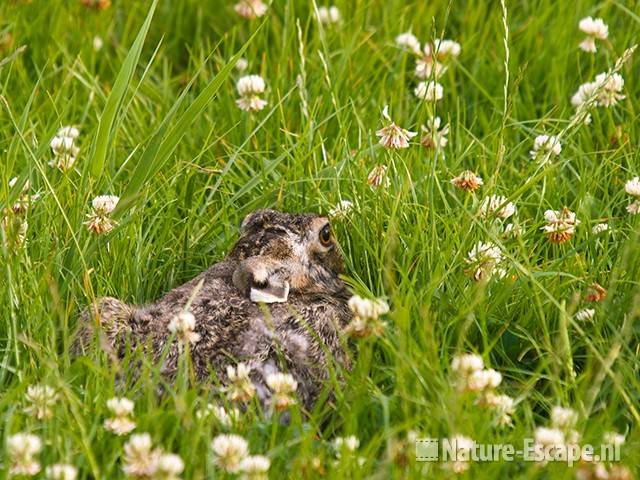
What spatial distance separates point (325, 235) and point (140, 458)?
2.27 meters

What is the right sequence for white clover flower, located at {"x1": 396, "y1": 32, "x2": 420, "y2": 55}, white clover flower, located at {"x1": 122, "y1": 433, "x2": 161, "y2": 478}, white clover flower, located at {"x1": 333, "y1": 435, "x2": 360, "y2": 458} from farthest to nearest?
white clover flower, located at {"x1": 396, "y1": 32, "x2": 420, "y2": 55} < white clover flower, located at {"x1": 333, "y1": 435, "x2": 360, "y2": 458} < white clover flower, located at {"x1": 122, "y1": 433, "x2": 161, "y2": 478}

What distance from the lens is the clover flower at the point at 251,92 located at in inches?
294

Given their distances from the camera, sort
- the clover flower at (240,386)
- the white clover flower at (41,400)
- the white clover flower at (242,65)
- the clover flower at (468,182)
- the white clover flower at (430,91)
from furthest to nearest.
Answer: the white clover flower at (242,65)
the white clover flower at (430,91)
the clover flower at (468,182)
the clover flower at (240,386)
the white clover flower at (41,400)

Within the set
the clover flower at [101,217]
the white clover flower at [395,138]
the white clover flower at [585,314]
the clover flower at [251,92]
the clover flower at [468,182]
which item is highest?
the clover flower at [251,92]

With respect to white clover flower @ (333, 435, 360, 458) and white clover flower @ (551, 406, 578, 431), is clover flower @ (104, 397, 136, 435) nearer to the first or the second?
white clover flower @ (333, 435, 360, 458)

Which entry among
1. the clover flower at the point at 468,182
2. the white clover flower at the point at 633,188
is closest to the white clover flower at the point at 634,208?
the white clover flower at the point at 633,188

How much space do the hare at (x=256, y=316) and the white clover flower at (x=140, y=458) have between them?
737mm

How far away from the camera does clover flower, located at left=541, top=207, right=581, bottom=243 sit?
627 centimetres

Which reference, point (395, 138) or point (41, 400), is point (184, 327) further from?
point (395, 138)

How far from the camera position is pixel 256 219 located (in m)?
6.52

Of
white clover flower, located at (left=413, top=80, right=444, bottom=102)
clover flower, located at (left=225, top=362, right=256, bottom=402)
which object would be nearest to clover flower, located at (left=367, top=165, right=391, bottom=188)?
white clover flower, located at (left=413, top=80, right=444, bottom=102)

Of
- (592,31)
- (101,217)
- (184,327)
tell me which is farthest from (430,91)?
(184,327)

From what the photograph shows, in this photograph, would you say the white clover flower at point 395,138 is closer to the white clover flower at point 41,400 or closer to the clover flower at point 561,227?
the clover flower at point 561,227

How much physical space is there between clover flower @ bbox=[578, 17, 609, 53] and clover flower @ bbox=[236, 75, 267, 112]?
225cm
